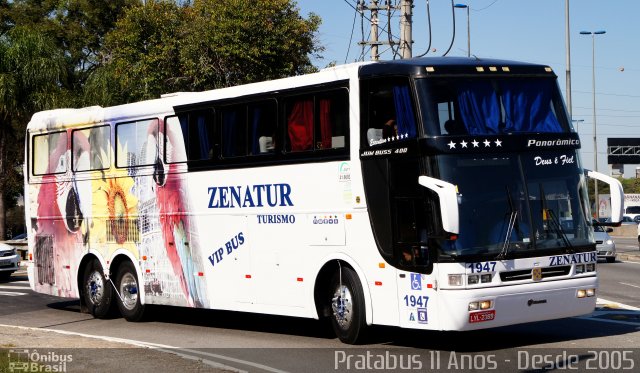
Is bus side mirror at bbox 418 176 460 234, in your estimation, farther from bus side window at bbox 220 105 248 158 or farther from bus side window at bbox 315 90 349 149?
bus side window at bbox 220 105 248 158

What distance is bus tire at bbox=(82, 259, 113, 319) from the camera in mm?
19047

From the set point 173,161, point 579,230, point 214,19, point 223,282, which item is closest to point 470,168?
point 579,230

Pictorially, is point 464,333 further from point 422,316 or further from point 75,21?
point 75,21

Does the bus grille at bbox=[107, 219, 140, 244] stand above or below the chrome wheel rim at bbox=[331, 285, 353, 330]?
above

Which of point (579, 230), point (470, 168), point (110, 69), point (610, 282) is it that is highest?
point (110, 69)

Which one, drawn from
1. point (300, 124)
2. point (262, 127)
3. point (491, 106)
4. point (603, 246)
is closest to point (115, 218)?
point (262, 127)

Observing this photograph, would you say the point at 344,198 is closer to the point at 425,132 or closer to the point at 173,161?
the point at 425,132

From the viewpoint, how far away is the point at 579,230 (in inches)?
520

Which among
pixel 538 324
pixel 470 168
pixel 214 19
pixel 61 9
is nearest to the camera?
pixel 470 168

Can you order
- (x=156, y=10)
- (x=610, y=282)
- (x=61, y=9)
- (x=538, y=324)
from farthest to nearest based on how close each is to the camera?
(x=61, y=9) → (x=156, y=10) → (x=610, y=282) → (x=538, y=324)

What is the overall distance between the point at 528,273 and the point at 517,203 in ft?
2.95

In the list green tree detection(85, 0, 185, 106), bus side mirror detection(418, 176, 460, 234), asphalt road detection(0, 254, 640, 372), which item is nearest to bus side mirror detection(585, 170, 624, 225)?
asphalt road detection(0, 254, 640, 372)

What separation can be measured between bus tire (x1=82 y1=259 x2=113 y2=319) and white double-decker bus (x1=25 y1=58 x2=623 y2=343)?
89 centimetres

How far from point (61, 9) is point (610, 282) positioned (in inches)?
1664
